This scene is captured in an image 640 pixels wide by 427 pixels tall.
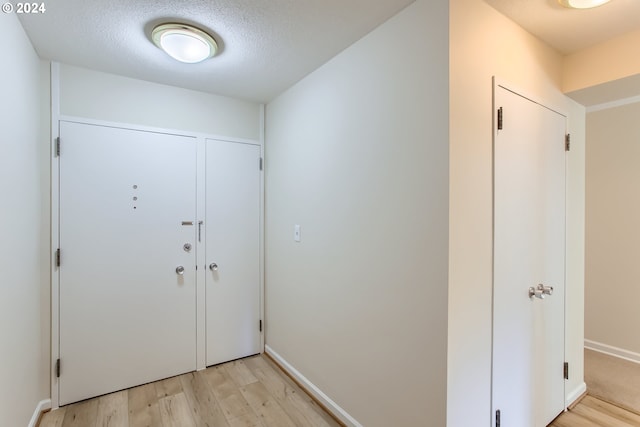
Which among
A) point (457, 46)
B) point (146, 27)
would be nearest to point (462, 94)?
point (457, 46)

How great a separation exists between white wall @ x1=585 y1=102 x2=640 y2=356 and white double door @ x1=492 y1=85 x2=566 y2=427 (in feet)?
4.67

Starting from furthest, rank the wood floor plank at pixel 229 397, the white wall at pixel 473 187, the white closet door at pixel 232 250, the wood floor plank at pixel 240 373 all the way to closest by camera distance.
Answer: the white closet door at pixel 232 250, the wood floor plank at pixel 240 373, the wood floor plank at pixel 229 397, the white wall at pixel 473 187

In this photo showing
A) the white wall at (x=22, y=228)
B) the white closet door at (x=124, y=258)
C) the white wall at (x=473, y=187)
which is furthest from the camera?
the white closet door at (x=124, y=258)

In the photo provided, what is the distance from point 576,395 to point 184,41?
138 inches

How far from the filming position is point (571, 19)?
5.28ft

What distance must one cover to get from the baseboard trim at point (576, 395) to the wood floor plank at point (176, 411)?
8.39 feet

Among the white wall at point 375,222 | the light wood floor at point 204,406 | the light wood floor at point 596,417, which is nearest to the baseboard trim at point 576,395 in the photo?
the light wood floor at point 596,417

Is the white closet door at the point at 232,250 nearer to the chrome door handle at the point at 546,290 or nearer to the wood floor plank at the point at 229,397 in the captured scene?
the wood floor plank at the point at 229,397

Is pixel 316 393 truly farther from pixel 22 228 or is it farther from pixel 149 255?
pixel 22 228

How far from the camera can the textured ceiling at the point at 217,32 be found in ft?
4.99

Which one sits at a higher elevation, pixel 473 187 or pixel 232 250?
pixel 473 187

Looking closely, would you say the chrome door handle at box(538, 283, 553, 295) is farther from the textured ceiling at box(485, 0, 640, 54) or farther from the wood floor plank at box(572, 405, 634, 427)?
the textured ceiling at box(485, 0, 640, 54)

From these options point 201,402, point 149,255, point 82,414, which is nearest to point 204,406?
point 201,402

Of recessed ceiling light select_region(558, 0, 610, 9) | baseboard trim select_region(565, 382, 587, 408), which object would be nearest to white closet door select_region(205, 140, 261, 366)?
recessed ceiling light select_region(558, 0, 610, 9)
